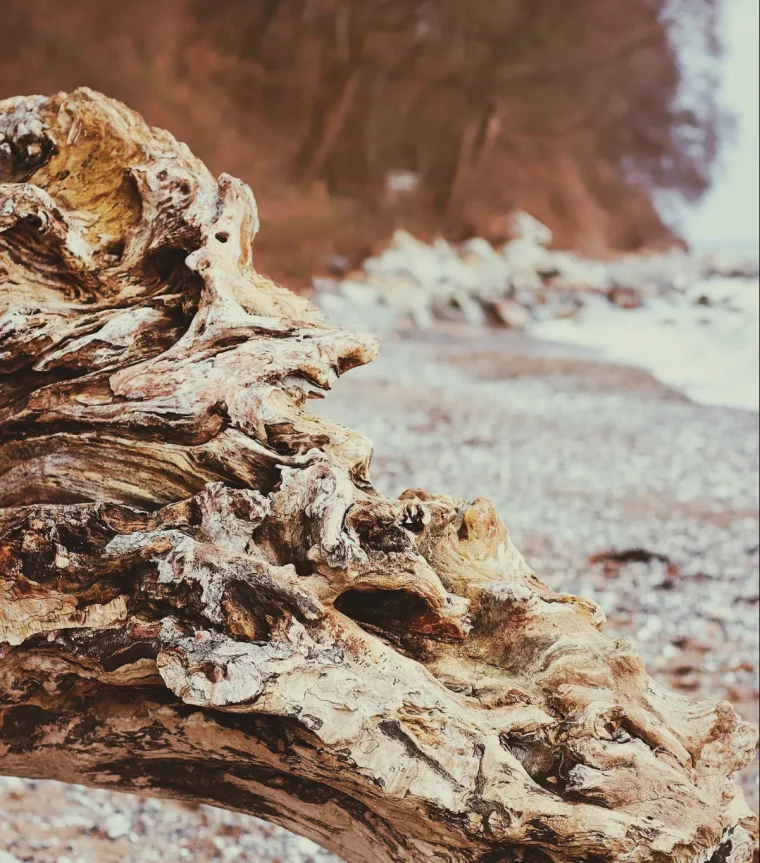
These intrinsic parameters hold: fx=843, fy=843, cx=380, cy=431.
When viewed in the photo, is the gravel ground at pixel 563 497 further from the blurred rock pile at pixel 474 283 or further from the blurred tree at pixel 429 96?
the blurred tree at pixel 429 96

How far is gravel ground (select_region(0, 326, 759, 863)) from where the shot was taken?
206 centimetres

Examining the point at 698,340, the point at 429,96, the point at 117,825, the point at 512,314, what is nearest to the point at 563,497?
the point at 698,340

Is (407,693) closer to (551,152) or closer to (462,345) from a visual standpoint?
(462,345)

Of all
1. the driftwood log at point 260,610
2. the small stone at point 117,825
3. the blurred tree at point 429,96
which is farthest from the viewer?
the blurred tree at point 429,96

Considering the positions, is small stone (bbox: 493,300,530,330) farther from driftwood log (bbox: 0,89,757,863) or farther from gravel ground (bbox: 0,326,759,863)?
driftwood log (bbox: 0,89,757,863)

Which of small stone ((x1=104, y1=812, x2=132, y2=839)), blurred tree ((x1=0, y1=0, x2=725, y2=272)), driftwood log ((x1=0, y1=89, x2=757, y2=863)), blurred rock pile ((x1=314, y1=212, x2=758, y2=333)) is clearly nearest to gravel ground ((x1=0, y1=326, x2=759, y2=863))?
small stone ((x1=104, y1=812, x2=132, y2=839))

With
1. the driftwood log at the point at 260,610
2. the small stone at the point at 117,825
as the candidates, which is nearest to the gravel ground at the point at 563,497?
the small stone at the point at 117,825

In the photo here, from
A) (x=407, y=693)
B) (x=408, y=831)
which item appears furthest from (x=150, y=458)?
(x=408, y=831)

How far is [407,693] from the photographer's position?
1242 mm

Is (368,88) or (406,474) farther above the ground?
(368,88)

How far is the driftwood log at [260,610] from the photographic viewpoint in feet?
4.01

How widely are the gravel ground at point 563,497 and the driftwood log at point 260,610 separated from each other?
570mm

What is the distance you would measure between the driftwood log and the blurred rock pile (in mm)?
3316

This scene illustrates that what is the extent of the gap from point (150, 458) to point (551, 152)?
4054 millimetres
